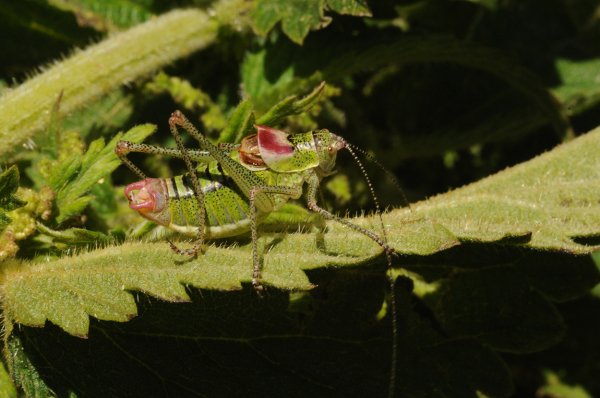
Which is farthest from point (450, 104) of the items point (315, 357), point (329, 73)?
point (315, 357)

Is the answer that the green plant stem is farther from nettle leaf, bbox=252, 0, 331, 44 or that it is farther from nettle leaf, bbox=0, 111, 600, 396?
nettle leaf, bbox=0, 111, 600, 396

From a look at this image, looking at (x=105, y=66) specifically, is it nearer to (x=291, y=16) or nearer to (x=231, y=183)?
(x=291, y=16)

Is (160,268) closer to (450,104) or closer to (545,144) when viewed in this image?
(450,104)

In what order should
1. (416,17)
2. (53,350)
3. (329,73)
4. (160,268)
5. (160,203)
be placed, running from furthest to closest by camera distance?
(416,17)
(329,73)
(160,203)
(53,350)
(160,268)

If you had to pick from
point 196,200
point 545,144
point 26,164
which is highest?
point 26,164

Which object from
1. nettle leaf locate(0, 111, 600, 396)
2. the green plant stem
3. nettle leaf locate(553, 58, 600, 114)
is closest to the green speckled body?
nettle leaf locate(0, 111, 600, 396)

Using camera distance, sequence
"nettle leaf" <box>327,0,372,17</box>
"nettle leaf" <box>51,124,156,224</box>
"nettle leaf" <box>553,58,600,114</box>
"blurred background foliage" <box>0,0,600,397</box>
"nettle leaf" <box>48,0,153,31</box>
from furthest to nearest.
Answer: "nettle leaf" <box>553,58,600,114</box> < "nettle leaf" <box>48,0,153,31</box> < "blurred background foliage" <box>0,0,600,397</box> < "nettle leaf" <box>327,0,372,17</box> < "nettle leaf" <box>51,124,156,224</box>
